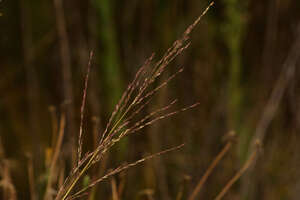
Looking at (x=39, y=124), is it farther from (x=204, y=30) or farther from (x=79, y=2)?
(x=204, y=30)

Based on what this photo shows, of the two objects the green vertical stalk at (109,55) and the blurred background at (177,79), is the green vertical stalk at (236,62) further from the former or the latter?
the green vertical stalk at (109,55)

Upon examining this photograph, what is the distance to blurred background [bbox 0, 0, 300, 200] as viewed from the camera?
5.03 feet

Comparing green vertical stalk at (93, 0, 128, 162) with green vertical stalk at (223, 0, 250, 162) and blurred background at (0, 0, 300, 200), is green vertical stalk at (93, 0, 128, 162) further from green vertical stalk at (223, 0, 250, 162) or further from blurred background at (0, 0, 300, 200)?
green vertical stalk at (223, 0, 250, 162)

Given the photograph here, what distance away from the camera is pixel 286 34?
63.9 inches

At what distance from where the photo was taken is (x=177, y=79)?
5.36 feet

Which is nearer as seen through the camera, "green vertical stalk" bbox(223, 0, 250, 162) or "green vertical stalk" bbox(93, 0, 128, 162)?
"green vertical stalk" bbox(223, 0, 250, 162)

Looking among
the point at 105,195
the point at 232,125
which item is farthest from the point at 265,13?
the point at 105,195

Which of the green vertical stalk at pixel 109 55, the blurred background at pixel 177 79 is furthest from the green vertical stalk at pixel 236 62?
the green vertical stalk at pixel 109 55

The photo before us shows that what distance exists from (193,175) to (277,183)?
32cm

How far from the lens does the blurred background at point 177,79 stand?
1532mm

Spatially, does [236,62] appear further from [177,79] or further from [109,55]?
[109,55]

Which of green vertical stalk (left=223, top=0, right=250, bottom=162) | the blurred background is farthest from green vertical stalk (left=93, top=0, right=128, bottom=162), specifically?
green vertical stalk (left=223, top=0, right=250, bottom=162)

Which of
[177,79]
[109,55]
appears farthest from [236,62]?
[109,55]

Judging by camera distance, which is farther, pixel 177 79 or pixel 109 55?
pixel 177 79
